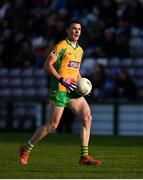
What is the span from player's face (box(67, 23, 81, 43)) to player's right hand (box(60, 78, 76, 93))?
2.19 ft

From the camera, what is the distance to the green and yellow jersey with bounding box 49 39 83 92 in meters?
13.7

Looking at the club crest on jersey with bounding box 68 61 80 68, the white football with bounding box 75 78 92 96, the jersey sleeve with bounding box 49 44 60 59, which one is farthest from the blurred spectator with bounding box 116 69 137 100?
the jersey sleeve with bounding box 49 44 60 59

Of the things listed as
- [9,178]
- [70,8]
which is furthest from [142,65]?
[9,178]

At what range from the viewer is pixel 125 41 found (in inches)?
986

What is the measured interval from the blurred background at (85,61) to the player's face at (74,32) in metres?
10.8

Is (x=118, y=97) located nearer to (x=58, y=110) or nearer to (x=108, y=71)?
(x=108, y=71)

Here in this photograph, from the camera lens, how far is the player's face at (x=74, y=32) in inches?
543

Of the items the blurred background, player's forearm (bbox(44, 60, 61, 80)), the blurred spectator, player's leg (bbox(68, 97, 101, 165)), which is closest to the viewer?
player's forearm (bbox(44, 60, 61, 80))

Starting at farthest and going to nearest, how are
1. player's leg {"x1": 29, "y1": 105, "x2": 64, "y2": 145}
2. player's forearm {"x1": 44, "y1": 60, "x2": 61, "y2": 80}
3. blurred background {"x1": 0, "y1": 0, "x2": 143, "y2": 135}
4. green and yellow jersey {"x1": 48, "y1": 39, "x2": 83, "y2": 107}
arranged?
blurred background {"x1": 0, "y1": 0, "x2": 143, "y2": 135} < green and yellow jersey {"x1": 48, "y1": 39, "x2": 83, "y2": 107} < player's leg {"x1": 29, "y1": 105, "x2": 64, "y2": 145} < player's forearm {"x1": 44, "y1": 60, "x2": 61, "y2": 80}

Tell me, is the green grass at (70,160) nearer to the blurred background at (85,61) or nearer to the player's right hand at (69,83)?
the player's right hand at (69,83)

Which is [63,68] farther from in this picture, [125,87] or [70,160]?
[125,87]

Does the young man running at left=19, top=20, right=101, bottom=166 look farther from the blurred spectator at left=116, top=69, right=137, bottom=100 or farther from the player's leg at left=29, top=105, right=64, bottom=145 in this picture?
the blurred spectator at left=116, top=69, right=137, bottom=100

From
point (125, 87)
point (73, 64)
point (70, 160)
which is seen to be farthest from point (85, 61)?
point (73, 64)

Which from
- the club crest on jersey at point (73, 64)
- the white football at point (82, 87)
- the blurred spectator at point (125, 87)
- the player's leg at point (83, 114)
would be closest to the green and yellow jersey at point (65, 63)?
the club crest on jersey at point (73, 64)
